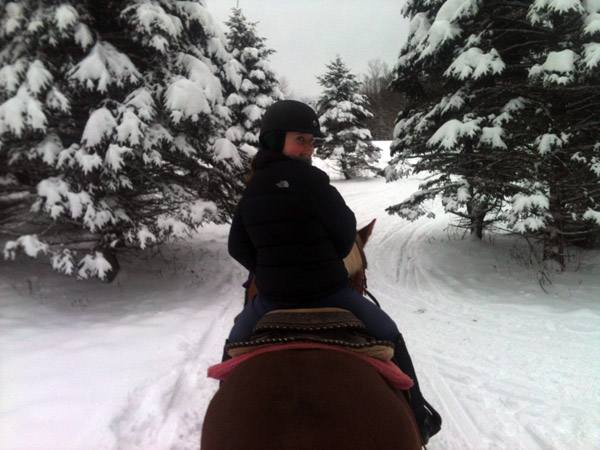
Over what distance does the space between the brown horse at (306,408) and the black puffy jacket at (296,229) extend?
51cm

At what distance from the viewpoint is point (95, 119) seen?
4.32 m

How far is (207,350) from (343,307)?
273 cm

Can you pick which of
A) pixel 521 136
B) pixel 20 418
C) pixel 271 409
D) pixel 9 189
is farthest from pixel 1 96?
pixel 521 136

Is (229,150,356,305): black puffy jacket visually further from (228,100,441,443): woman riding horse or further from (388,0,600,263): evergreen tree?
(388,0,600,263): evergreen tree

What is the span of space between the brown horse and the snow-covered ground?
185 centimetres

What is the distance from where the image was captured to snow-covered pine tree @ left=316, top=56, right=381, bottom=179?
2212 centimetres

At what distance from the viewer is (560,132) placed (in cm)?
538

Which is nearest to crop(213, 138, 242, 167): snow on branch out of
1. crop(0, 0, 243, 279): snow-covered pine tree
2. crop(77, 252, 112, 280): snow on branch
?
crop(0, 0, 243, 279): snow-covered pine tree

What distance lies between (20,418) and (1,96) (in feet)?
12.1

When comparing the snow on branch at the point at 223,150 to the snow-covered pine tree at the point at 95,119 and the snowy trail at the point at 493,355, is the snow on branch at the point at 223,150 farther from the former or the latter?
the snowy trail at the point at 493,355

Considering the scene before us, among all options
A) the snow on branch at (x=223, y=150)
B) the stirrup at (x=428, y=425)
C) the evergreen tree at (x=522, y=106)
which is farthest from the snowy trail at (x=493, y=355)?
the snow on branch at (x=223, y=150)

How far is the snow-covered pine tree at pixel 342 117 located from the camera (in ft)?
72.6

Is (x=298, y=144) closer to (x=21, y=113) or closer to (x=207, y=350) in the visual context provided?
(x=207, y=350)

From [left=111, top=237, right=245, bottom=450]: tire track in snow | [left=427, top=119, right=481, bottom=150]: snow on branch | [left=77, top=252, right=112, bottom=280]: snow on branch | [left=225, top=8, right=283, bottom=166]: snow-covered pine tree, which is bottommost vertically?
[left=111, top=237, right=245, bottom=450]: tire track in snow
